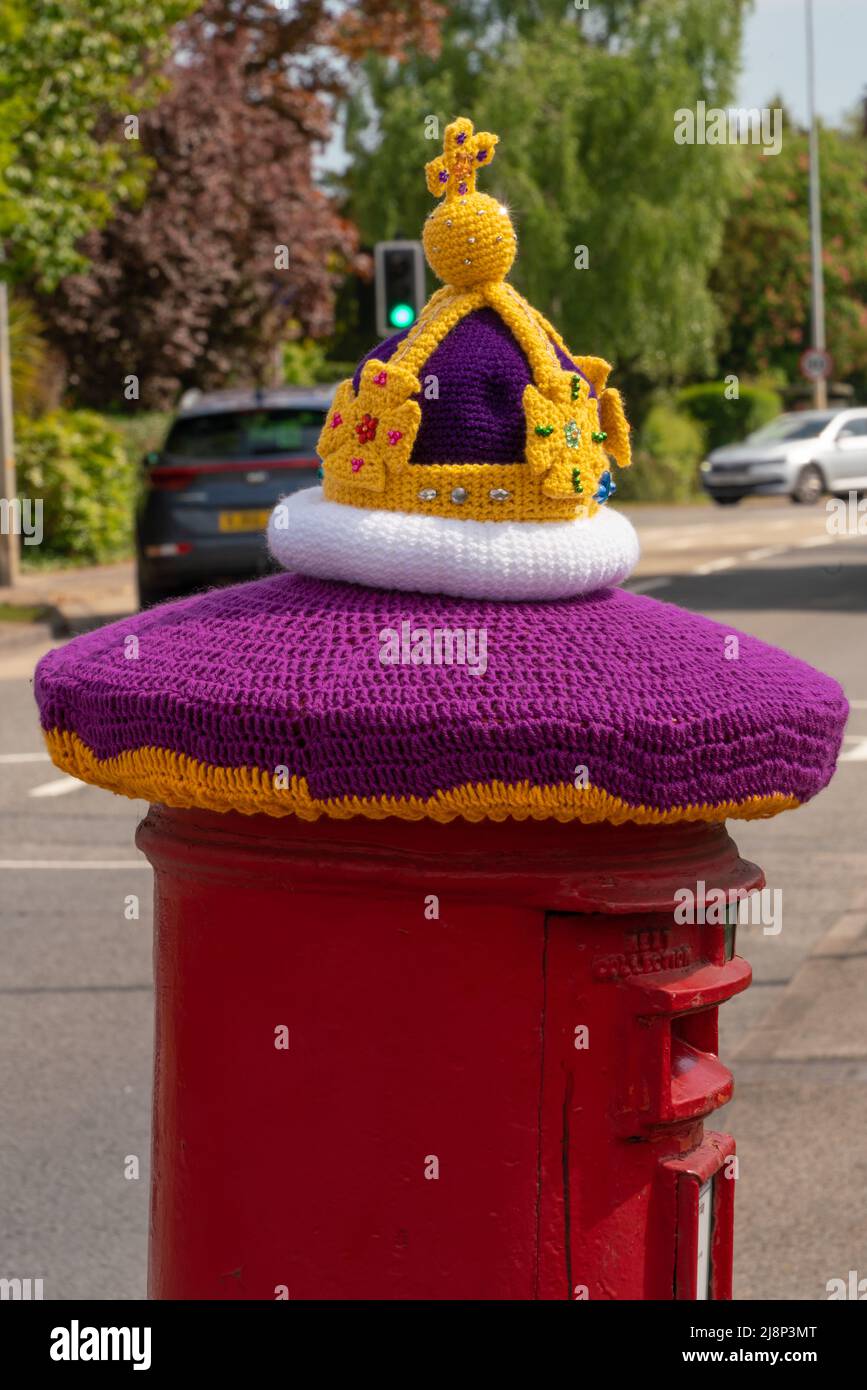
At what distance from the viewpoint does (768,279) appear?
51.1m

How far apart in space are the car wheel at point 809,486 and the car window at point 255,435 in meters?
20.4

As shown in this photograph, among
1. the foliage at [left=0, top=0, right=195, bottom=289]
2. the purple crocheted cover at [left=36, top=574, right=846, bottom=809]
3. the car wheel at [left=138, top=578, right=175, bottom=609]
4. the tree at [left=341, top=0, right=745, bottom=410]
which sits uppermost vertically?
the tree at [left=341, top=0, right=745, bottom=410]

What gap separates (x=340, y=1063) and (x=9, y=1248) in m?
2.24

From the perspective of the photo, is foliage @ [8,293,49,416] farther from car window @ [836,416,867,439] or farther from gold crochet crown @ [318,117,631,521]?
gold crochet crown @ [318,117,631,521]

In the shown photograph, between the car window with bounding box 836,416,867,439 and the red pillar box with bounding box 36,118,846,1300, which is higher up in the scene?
the car window with bounding box 836,416,867,439

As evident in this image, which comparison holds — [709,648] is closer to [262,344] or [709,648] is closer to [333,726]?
[333,726]

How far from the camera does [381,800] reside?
2064 mm

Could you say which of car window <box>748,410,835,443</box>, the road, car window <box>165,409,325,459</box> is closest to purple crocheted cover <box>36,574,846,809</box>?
the road

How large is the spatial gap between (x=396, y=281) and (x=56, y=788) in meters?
7.36

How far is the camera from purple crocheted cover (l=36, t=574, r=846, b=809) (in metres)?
2.05

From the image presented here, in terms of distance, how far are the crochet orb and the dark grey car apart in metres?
11.8

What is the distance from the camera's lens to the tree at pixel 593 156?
37.4m

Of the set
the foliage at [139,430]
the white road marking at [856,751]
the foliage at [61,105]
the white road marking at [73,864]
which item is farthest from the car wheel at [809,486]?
the white road marking at [73,864]
